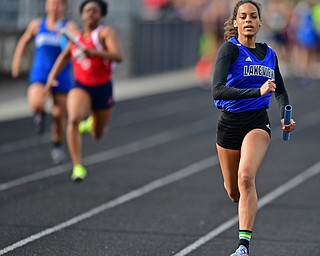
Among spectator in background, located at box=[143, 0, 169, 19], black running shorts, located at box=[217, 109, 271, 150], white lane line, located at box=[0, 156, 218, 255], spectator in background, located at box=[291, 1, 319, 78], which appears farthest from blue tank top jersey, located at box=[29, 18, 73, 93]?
spectator in background, located at box=[143, 0, 169, 19]

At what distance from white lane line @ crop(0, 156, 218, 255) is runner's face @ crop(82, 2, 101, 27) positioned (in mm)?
1884

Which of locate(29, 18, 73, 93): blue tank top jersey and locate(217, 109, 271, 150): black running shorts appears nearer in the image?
locate(217, 109, 271, 150): black running shorts

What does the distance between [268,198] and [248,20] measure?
4.10 metres

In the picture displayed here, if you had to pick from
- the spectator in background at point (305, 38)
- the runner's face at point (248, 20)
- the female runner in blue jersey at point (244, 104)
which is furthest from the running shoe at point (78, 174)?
the spectator in background at point (305, 38)

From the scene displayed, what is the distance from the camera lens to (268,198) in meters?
11.6

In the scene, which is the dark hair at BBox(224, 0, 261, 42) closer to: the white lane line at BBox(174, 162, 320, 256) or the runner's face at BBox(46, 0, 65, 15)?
the white lane line at BBox(174, 162, 320, 256)

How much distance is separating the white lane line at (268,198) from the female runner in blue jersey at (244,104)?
89 cm

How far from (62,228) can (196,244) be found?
4.10ft

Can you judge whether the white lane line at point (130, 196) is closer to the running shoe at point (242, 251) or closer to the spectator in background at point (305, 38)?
the running shoe at point (242, 251)

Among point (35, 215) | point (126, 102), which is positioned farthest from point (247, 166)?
point (126, 102)

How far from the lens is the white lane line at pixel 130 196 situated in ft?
29.1

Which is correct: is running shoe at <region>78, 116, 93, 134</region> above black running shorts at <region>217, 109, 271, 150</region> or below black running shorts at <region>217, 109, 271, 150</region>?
below

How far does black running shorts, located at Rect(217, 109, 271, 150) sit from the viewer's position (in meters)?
7.94

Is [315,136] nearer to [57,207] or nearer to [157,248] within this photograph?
[57,207]
